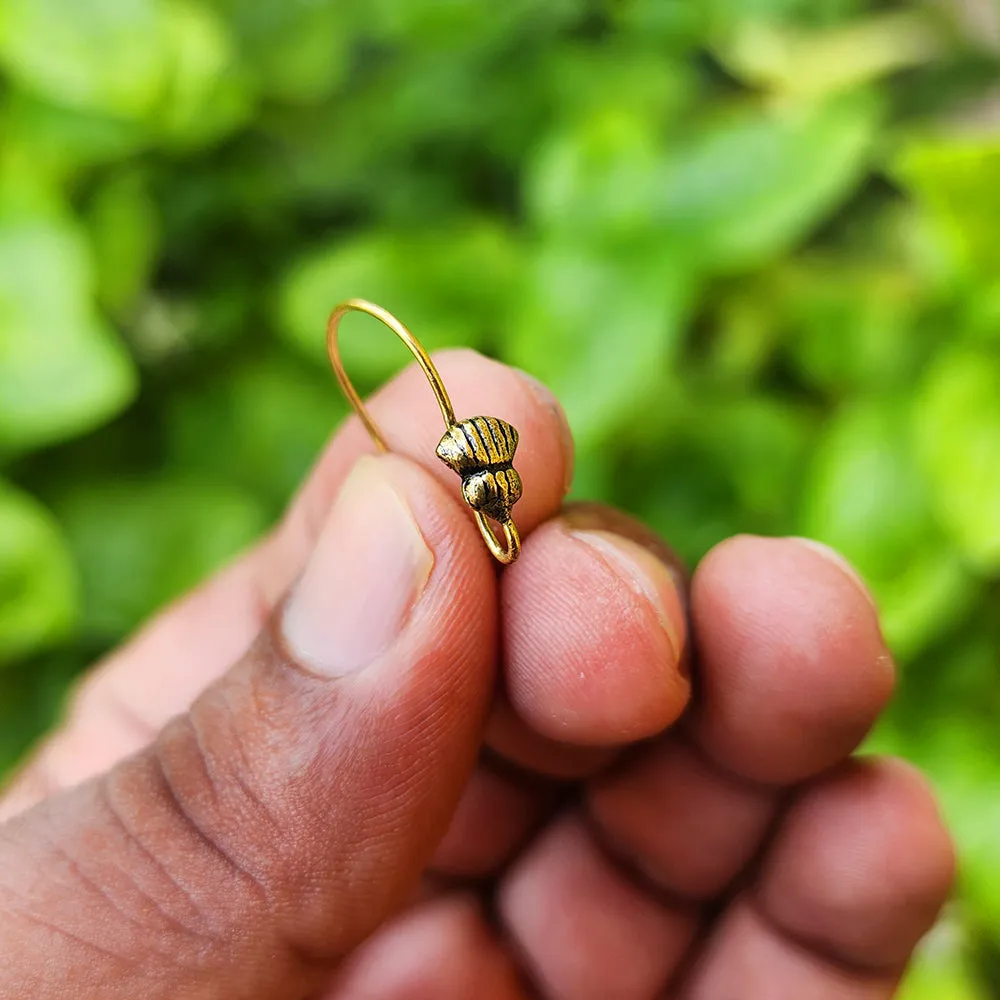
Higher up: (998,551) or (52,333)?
(52,333)

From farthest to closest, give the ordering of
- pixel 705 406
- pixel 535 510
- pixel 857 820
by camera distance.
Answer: pixel 705 406 < pixel 857 820 < pixel 535 510

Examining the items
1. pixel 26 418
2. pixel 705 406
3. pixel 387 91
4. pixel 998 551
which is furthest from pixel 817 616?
pixel 387 91

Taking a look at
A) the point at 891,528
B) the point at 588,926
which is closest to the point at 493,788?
the point at 588,926

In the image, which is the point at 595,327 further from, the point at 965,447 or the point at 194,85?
the point at 194,85

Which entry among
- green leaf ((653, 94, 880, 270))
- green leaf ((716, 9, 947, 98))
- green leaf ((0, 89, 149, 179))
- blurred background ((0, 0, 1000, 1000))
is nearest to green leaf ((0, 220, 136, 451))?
blurred background ((0, 0, 1000, 1000))

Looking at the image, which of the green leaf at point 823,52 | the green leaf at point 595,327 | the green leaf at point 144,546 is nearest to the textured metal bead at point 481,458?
the green leaf at point 595,327

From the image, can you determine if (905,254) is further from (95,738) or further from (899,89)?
(95,738)

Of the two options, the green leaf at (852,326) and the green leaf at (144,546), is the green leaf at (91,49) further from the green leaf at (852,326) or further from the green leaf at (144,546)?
the green leaf at (852,326)
